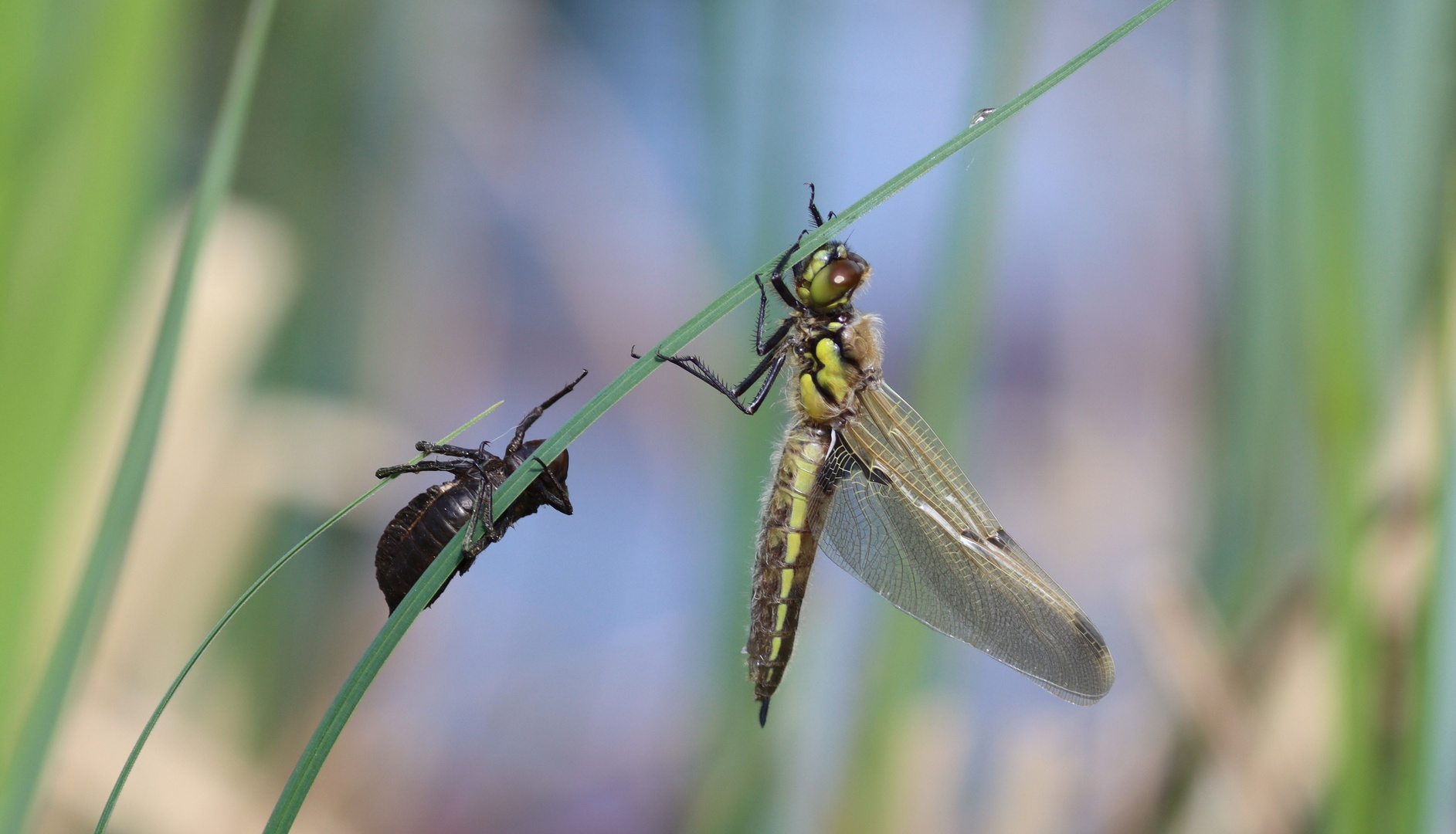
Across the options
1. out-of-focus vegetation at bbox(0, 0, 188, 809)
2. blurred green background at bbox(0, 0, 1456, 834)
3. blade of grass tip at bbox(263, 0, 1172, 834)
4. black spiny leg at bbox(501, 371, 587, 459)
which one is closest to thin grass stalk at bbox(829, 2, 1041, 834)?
blurred green background at bbox(0, 0, 1456, 834)

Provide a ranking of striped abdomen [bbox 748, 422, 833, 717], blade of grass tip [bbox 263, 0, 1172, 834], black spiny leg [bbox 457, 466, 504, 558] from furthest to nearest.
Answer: striped abdomen [bbox 748, 422, 833, 717] < black spiny leg [bbox 457, 466, 504, 558] < blade of grass tip [bbox 263, 0, 1172, 834]

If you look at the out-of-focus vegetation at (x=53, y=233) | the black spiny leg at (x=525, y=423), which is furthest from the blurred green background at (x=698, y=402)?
the black spiny leg at (x=525, y=423)

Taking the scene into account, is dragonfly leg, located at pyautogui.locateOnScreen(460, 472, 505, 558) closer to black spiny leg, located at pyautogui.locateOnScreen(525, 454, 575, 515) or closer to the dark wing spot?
black spiny leg, located at pyautogui.locateOnScreen(525, 454, 575, 515)

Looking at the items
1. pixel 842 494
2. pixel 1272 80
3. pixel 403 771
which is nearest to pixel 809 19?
pixel 1272 80

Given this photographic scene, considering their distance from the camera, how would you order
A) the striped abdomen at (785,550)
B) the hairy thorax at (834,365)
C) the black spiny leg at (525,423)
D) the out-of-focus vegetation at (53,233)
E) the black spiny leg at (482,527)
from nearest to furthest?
the out-of-focus vegetation at (53,233) → the black spiny leg at (482,527) → the black spiny leg at (525,423) → the striped abdomen at (785,550) → the hairy thorax at (834,365)

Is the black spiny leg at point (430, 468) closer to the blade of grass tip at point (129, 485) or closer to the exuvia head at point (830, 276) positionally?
the blade of grass tip at point (129, 485)

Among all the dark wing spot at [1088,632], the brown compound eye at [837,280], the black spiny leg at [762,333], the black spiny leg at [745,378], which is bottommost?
the dark wing spot at [1088,632]

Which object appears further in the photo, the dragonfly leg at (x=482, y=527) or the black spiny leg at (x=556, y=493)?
the black spiny leg at (x=556, y=493)

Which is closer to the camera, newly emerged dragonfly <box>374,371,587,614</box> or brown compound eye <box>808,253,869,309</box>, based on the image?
newly emerged dragonfly <box>374,371,587,614</box>
